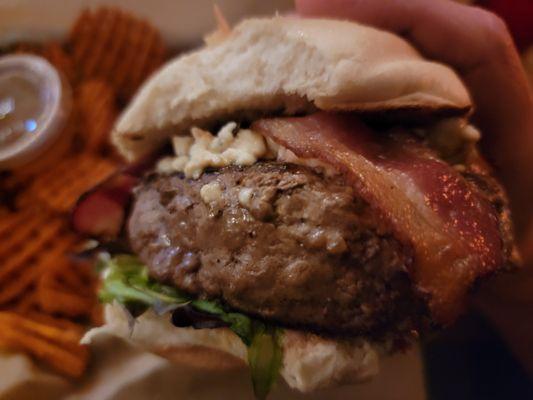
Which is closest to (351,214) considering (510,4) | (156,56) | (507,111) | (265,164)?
(265,164)

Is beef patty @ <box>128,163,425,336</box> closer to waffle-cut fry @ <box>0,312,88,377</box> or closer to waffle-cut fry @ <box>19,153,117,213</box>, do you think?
waffle-cut fry @ <box>0,312,88,377</box>

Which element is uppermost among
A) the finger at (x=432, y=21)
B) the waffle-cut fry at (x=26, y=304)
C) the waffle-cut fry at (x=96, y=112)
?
the finger at (x=432, y=21)

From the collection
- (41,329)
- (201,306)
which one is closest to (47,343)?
(41,329)

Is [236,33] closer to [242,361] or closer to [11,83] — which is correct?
[242,361]

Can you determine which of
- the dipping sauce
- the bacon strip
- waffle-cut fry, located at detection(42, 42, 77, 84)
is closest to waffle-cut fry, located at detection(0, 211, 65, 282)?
the dipping sauce

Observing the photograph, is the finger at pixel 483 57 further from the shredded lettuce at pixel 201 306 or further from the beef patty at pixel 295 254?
the shredded lettuce at pixel 201 306

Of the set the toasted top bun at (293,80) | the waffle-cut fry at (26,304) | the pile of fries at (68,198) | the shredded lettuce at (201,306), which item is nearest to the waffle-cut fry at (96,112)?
the pile of fries at (68,198)
